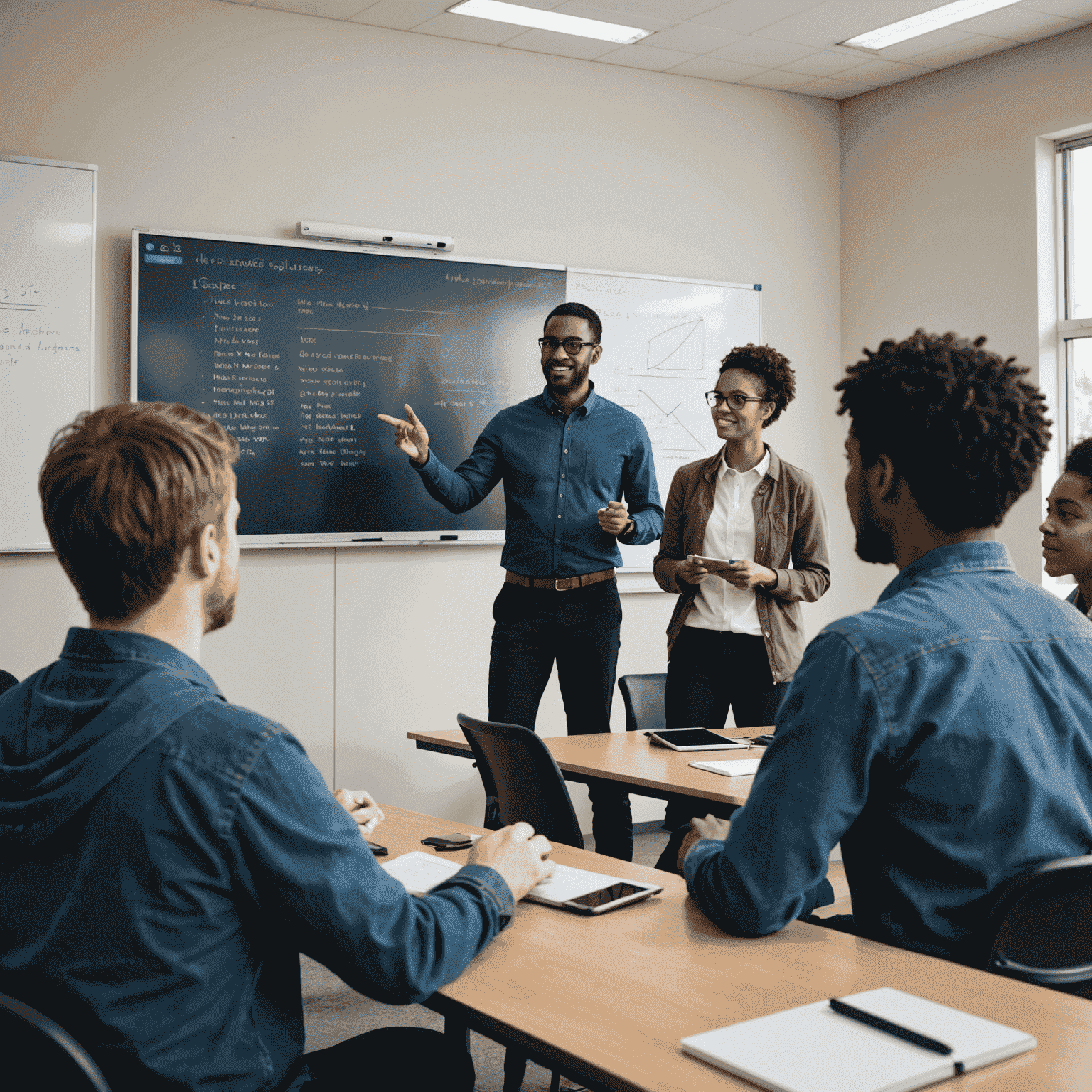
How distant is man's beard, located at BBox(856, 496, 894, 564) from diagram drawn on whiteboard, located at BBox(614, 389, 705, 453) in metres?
3.60

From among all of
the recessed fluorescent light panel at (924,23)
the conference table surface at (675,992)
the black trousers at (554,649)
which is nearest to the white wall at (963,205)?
the recessed fluorescent light panel at (924,23)

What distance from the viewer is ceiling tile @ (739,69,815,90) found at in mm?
5379

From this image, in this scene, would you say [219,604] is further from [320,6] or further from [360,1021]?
[320,6]

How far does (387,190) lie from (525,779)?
2913mm

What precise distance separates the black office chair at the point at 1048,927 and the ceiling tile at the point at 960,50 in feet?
14.2

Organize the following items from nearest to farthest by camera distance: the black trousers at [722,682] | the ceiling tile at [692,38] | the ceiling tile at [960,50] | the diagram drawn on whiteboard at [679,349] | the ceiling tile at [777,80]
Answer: the black trousers at [722,682] < the ceiling tile at [692,38] < the ceiling tile at [960,50] < the diagram drawn on whiteboard at [679,349] < the ceiling tile at [777,80]

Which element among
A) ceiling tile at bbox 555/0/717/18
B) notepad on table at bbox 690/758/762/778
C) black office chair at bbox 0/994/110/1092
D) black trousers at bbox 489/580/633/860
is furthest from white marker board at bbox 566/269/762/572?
black office chair at bbox 0/994/110/1092

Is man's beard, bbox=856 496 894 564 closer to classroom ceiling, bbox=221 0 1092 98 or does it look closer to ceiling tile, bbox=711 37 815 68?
classroom ceiling, bbox=221 0 1092 98

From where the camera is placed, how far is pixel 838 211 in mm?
5859

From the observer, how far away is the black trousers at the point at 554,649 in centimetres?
390

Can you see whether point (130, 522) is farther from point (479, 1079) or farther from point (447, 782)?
point (447, 782)

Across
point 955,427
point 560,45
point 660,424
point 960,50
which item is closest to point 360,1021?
point 955,427

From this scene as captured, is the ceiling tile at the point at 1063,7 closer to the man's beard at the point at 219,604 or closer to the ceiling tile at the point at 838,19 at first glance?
the ceiling tile at the point at 838,19

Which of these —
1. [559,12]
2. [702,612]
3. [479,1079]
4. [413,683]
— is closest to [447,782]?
[413,683]
